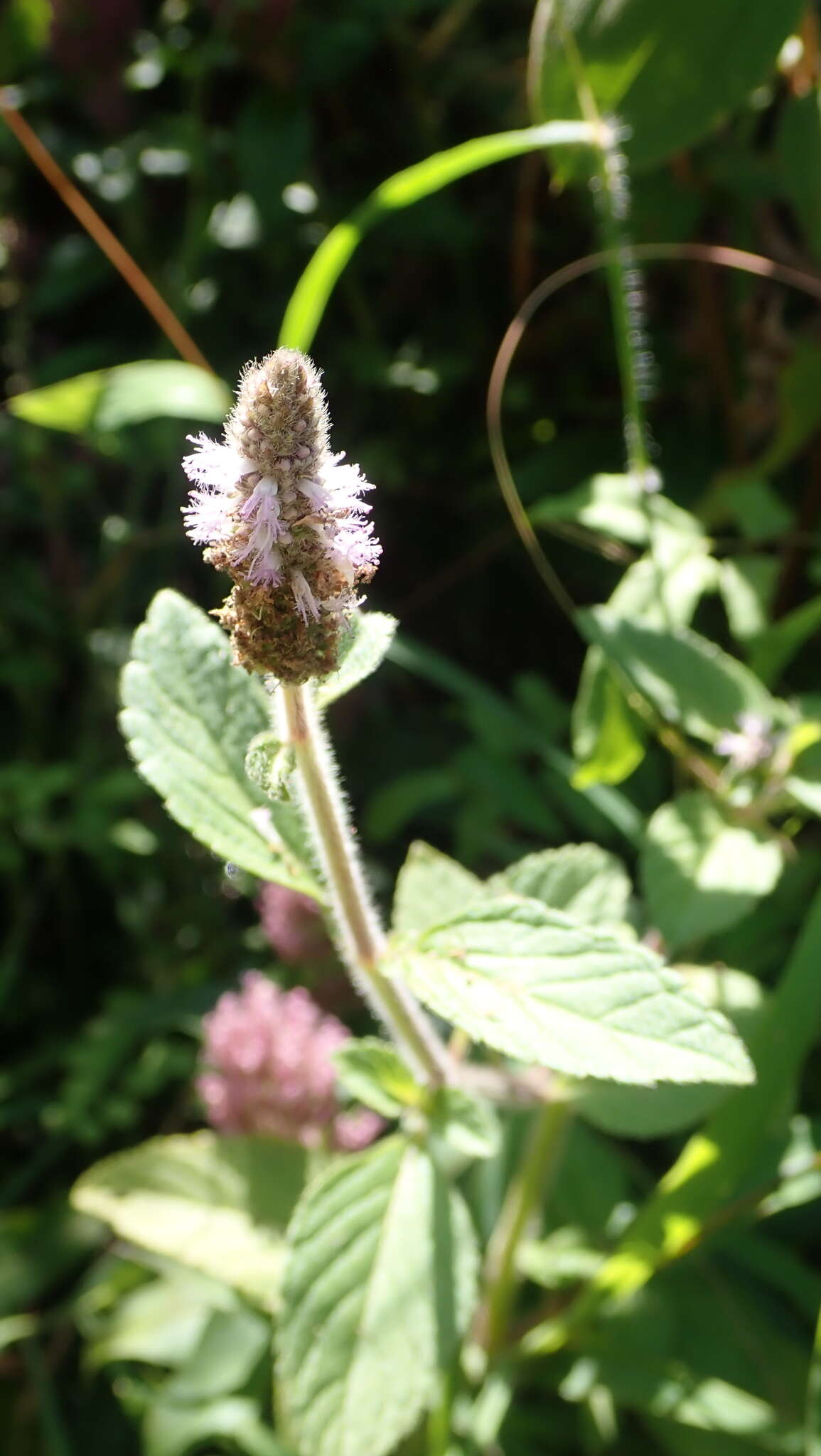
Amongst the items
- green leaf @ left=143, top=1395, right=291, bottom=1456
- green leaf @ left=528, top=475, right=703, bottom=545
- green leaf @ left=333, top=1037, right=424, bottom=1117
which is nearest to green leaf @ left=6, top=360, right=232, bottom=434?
green leaf @ left=528, top=475, right=703, bottom=545

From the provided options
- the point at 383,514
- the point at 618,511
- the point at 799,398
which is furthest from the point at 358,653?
the point at 383,514

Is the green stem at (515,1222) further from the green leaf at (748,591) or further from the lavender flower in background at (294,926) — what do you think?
the green leaf at (748,591)

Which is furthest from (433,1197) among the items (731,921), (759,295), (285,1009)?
(759,295)

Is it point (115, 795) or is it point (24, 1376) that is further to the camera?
point (115, 795)

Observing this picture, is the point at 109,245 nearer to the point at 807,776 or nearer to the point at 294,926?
the point at 294,926

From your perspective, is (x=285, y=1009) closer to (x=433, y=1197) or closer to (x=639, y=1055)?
(x=433, y=1197)

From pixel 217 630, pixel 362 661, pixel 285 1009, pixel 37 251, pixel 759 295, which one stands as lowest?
pixel 285 1009

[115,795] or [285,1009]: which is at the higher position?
[115,795]
